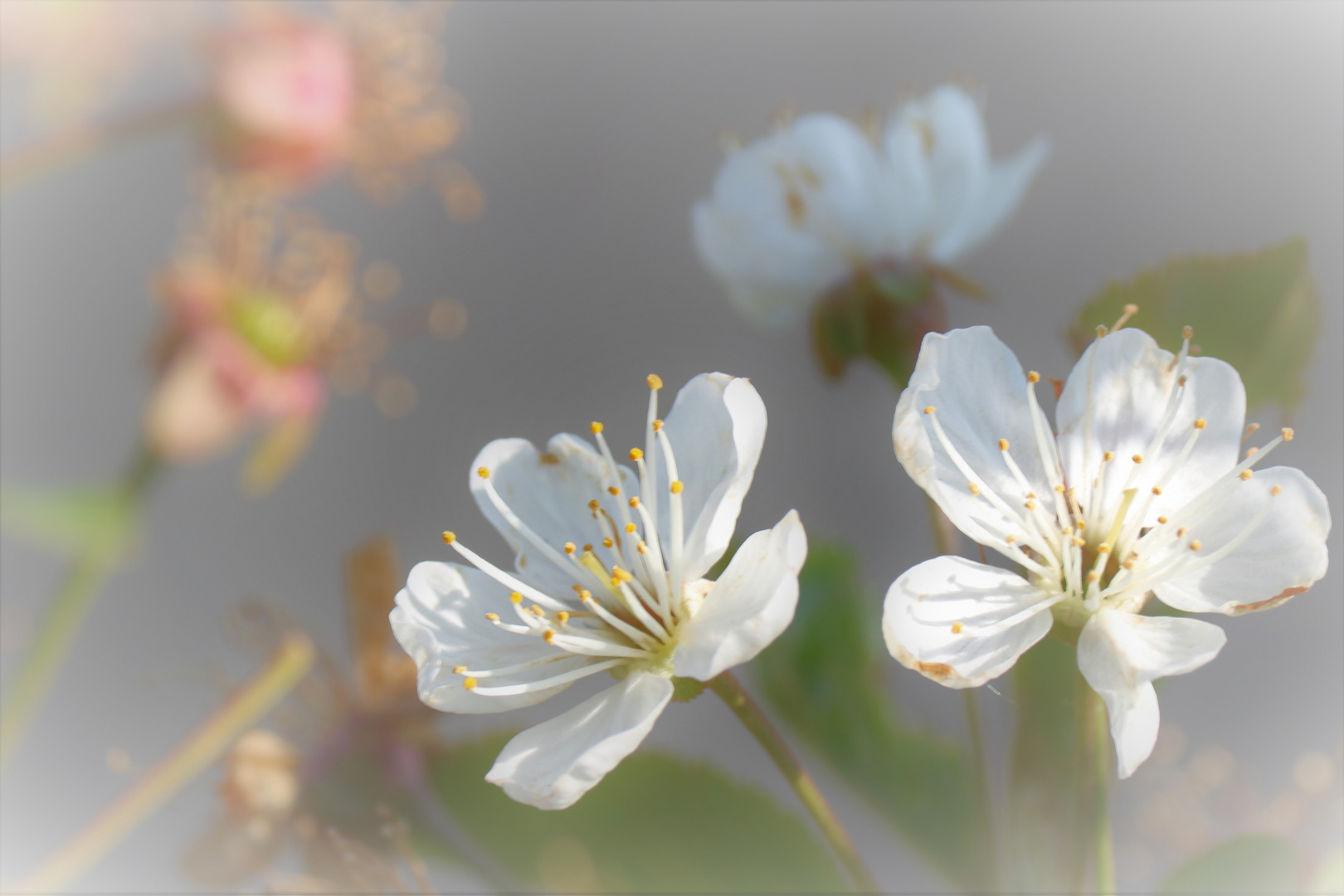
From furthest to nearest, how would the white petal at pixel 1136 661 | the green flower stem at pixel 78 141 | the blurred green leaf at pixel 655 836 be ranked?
the green flower stem at pixel 78 141 < the blurred green leaf at pixel 655 836 < the white petal at pixel 1136 661

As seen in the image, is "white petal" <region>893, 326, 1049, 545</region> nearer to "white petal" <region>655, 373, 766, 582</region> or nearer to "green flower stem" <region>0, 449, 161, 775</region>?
"white petal" <region>655, 373, 766, 582</region>

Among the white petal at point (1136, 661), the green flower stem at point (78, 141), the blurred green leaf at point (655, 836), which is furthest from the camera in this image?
the green flower stem at point (78, 141)

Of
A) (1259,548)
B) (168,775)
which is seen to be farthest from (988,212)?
(168,775)

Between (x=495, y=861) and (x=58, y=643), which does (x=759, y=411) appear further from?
(x=58, y=643)

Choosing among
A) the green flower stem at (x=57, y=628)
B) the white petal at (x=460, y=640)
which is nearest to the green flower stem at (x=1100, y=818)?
the white petal at (x=460, y=640)

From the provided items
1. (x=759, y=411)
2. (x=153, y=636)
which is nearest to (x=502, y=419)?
(x=153, y=636)

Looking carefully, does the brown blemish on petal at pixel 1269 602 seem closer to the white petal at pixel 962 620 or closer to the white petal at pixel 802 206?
the white petal at pixel 962 620

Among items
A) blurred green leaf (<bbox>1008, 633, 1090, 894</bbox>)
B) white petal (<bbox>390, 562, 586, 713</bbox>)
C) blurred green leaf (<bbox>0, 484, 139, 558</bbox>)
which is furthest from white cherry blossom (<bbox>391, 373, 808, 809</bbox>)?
blurred green leaf (<bbox>0, 484, 139, 558</bbox>)
